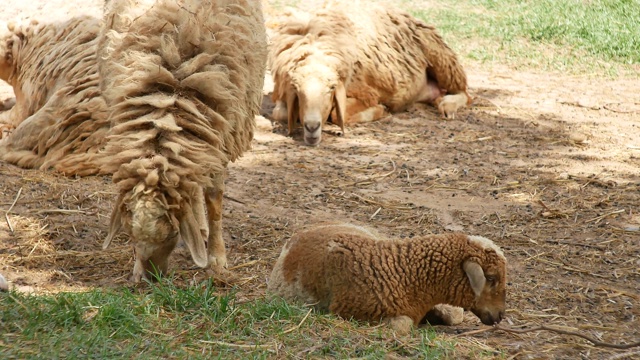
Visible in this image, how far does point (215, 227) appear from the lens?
5922 millimetres

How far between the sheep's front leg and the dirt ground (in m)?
0.15

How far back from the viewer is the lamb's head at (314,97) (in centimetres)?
944

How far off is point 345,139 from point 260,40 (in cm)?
384

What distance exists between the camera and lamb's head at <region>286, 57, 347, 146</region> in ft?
31.0

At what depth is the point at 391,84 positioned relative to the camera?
10.5 metres

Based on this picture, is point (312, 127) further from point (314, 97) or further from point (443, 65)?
point (443, 65)

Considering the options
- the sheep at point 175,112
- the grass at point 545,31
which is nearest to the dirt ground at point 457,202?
the sheep at point 175,112

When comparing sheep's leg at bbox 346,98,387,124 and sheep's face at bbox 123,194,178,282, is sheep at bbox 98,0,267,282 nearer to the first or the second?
sheep's face at bbox 123,194,178,282

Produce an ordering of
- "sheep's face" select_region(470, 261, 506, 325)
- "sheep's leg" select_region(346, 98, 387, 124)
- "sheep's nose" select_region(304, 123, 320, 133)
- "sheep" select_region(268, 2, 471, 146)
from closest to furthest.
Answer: "sheep's face" select_region(470, 261, 506, 325) → "sheep's nose" select_region(304, 123, 320, 133) → "sheep" select_region(268, 2, 471, 146) → "sheep's leg" select_region(346, 98, 387, 124)

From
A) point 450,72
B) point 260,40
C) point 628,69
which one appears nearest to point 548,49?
point 628,69

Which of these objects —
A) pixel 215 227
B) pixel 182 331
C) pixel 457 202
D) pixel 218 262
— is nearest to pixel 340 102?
pixel 457 202

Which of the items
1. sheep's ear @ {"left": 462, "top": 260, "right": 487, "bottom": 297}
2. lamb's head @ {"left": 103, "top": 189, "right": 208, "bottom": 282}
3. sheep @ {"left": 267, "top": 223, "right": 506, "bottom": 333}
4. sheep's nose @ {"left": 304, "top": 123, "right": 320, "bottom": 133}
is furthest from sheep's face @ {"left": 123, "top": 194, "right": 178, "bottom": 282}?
sheep's nose @ {"left": 304, "top": 123, "right": 320, "bottom": 133}

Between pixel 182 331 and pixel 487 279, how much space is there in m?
1.69

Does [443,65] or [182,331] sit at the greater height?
[182,331]
